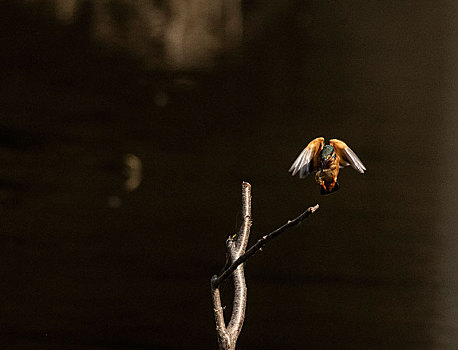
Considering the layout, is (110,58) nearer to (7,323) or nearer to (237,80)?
(237,80)

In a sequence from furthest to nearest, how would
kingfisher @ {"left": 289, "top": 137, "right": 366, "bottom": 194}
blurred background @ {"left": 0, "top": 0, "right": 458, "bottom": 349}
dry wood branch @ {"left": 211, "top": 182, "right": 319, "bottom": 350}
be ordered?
blurred background @ {"left": 0, "top": 0, "right": 458, "bottom": 349} → dry wood branch @ {"left": 211, "top": 182, "right": 319, "bottom": 350} → kingfisher @ {"left": 289, "top": 137, "right": 366, "bottom": 194}

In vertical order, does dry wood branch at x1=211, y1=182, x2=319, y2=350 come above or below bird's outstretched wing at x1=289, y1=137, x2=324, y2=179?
below

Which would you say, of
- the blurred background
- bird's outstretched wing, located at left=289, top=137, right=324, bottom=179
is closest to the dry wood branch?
bird's outstretched wing, located at left=289, top=137, right=324, bottom=179

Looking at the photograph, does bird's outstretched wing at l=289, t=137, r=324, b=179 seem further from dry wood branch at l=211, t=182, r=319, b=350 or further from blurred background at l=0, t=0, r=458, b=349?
blurred background at l=0, t=0, r=458, b=349

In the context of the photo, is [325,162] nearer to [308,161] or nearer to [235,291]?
[308,161]

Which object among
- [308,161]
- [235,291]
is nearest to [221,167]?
[235,291]

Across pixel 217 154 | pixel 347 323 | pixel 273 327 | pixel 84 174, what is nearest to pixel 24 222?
pixel 84 174
